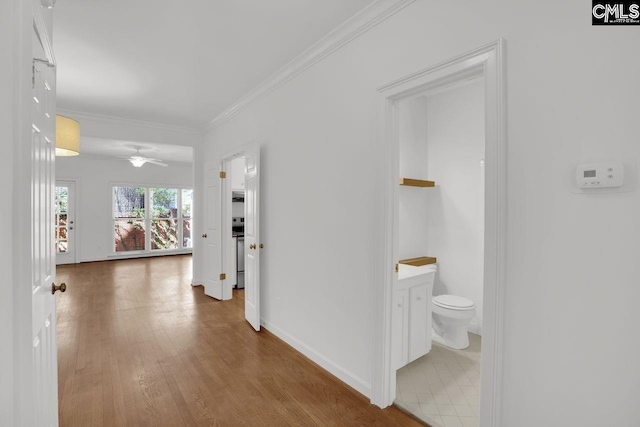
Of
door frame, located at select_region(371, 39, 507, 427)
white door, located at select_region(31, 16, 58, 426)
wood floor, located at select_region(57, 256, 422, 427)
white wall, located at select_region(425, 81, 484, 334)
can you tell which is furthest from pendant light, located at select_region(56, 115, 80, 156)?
white wall, located at select_region(425, 81, 484, 334)

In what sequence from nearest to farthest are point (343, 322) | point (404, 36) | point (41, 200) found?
point (41, 200)
point (404, 36)
point (343, 322)

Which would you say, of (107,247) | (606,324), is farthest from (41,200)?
(107,247)

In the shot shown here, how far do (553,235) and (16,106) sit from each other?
2.04 m

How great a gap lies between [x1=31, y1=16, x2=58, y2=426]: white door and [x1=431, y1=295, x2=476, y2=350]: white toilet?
9.57ft

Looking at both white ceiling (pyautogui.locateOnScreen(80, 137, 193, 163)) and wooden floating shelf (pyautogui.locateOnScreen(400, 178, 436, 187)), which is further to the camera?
white ceiling (pyautogui.locateOnScreen(80, 137, 193, 163))

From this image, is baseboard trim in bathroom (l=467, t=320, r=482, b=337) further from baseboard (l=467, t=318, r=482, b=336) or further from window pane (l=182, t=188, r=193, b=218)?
window pane (l=182, t=188, r=193, b=218)

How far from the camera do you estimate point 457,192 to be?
3.54 m

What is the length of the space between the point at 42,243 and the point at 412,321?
247 cm

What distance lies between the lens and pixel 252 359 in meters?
2.79

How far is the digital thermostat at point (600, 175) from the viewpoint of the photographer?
3.82 ft

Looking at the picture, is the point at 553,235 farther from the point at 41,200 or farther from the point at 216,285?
the point at 216,285

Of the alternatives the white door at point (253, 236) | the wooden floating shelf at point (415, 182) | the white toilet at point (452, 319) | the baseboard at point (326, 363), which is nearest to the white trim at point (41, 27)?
the white door at point (253, 236)

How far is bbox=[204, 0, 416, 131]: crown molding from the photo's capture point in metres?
2.03

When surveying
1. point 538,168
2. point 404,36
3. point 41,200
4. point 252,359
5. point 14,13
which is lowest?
point 252,359
